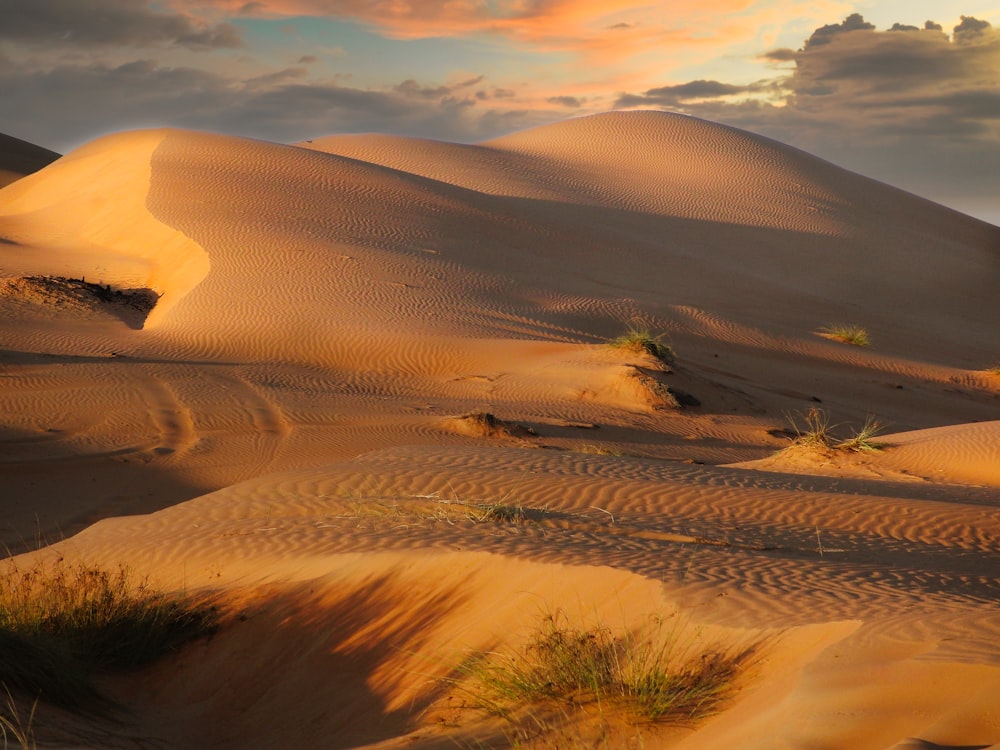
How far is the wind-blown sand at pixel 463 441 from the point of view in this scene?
5672 millimetres

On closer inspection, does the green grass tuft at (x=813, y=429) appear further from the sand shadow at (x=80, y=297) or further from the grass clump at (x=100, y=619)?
the sand shadow at (x=80, y=297)

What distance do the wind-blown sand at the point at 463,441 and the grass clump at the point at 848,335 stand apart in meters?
0.62

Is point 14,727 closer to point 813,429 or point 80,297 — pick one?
point 813,429

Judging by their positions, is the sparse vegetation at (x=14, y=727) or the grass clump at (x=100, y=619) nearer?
the sparse vegetation at (x=14, y=727)

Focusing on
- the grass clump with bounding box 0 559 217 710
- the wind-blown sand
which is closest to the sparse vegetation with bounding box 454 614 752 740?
the wind-blown sand

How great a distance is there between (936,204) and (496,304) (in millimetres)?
37545

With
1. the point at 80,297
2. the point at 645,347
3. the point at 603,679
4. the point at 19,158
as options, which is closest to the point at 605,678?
the point at 603,679

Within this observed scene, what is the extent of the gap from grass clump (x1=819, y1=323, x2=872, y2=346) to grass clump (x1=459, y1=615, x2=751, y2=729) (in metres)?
23.2

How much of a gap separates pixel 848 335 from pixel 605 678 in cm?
2402

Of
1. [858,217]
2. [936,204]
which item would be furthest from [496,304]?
[936,204]

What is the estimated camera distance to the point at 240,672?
681cm

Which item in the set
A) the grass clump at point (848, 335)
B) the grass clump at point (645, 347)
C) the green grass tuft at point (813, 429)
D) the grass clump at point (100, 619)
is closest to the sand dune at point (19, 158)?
the grass clump at point (848, 335)

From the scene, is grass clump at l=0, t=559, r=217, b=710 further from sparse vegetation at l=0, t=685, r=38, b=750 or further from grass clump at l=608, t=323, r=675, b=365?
grass clump at l=608, t=323, r=675, b=365

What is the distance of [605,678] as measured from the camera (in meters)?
5.02
